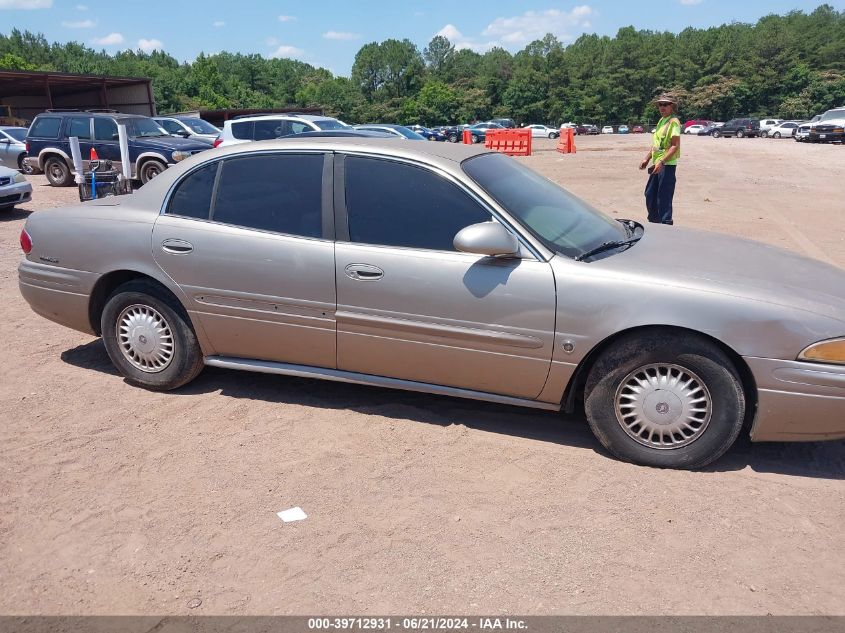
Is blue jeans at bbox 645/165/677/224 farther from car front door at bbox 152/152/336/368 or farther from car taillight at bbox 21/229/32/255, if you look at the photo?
car taillight at bbox 21/229/32/255

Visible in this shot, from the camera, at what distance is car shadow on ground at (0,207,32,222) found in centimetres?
1230

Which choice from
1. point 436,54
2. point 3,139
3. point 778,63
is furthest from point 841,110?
point 436,54

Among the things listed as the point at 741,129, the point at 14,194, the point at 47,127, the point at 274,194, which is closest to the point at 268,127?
the point at 14,194

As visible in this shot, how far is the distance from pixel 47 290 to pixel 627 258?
3.82 metres

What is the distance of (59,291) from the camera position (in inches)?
188

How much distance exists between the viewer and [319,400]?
4.57 metres

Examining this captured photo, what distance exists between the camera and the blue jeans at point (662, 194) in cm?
854

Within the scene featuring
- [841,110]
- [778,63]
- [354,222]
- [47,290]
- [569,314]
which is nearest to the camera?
[569,314]

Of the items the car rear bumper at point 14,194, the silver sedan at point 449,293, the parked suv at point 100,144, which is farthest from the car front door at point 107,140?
the silver sedan at point 449,293

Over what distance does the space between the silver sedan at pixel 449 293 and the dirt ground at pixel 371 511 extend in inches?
11.4

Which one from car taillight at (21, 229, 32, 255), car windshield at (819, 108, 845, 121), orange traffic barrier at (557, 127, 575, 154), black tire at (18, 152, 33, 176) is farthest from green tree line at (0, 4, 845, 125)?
car taillight at (21, 229, 32, 255)

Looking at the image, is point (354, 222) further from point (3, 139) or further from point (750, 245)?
point (3, 139)

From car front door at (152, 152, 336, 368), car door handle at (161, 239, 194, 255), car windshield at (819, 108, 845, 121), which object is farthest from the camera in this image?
car windshield at (819, 108, 845, 121)

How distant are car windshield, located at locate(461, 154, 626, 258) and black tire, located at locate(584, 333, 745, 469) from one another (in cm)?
63
